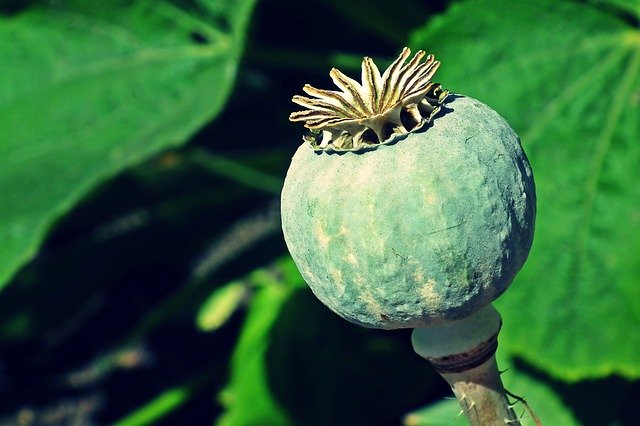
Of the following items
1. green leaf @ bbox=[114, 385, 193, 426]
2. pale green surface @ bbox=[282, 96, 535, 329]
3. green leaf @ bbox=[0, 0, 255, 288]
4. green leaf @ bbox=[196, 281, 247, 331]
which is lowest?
green leaf @ bbox=[114, 385, 193, 426]

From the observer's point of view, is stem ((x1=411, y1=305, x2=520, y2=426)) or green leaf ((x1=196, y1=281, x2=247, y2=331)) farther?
green leaf ((x1=196, y1=281, x2=247, y2=331))

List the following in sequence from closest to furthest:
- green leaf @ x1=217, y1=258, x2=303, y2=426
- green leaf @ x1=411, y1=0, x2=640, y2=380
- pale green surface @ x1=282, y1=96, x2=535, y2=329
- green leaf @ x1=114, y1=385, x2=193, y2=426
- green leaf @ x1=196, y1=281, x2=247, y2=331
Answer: pale green surface @ x1=282, y1=96, x2=535, y2=329, green leaf @ x1=411, y1=0, x2=640, y2=380, green leaf @ x1=217, y1=258, x2=303, y2=426, green leaf @ x1=114, y1=385, x2=193, y2=426, green leaf @ x1=196, y1=281, x2=247, y2=331

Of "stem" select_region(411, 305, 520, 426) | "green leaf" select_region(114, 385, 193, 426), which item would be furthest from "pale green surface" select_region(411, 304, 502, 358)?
"green leaf" select_region(114, 385, 193, 426)

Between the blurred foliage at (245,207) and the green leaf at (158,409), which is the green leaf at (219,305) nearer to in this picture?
the blurred foliage at (245,207)

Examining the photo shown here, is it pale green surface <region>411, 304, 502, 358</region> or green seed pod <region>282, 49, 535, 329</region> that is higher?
green seed pod <region>282, 49, 535, 329</region>

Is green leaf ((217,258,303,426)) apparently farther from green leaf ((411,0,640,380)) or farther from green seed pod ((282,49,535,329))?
green seed pod ((282,49,535,329))

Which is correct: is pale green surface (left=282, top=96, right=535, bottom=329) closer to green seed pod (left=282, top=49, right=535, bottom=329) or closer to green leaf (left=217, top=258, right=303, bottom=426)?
green seed pod (left=282, top=49, right=535, bottom=329)

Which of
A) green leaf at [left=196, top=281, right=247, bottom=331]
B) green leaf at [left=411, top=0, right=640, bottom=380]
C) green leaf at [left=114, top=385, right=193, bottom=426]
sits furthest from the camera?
green leaf at [left=196, top=281, right=247, bottom=331]

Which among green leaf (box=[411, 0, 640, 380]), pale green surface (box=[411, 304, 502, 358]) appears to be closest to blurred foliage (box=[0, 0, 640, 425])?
green leaf (box=[411, 0, 640, 380])
